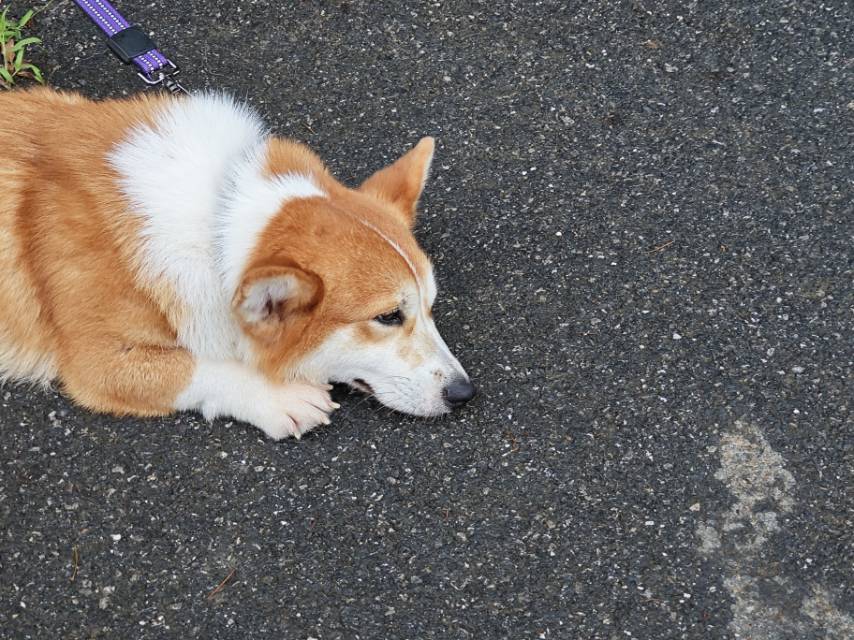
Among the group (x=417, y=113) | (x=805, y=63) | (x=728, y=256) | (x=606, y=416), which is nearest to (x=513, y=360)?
(x=606, y=416)

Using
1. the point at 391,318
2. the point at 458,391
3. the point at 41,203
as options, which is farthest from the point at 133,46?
the point at 458,391

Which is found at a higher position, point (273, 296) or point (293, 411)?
point (273, 296)

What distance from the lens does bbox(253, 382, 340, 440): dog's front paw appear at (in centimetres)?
327

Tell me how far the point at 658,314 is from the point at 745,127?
1.16 m

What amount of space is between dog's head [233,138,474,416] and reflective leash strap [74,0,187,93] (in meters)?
1.25

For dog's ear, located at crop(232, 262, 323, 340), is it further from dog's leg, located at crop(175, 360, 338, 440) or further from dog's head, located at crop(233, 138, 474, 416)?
dog's leg, located at crop(175, 360, 338, 440)

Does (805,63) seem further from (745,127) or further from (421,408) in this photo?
(421,408)

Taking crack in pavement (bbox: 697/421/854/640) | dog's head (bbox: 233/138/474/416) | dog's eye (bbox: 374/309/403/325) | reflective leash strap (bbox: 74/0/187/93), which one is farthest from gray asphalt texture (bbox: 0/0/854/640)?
dog's eye (bbox: 374/309/403/325)

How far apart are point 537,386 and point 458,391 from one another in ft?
1.33

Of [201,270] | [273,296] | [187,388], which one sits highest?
[273,296]

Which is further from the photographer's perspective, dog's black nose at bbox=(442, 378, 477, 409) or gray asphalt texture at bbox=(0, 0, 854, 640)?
dog's black nose at bbox=(442, 378, 477, 409)

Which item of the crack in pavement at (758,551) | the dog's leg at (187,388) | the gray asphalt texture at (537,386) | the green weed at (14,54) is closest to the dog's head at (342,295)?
the dog's leg at (187,388)

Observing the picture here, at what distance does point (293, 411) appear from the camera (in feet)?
10.7

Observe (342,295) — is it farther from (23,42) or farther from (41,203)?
(23,42)
